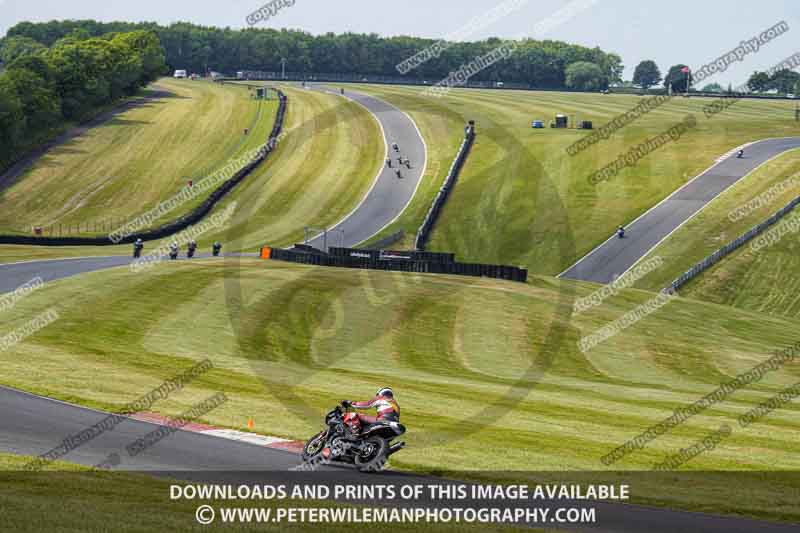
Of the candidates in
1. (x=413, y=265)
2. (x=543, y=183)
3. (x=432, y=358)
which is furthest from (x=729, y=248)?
(x=432, y=358)

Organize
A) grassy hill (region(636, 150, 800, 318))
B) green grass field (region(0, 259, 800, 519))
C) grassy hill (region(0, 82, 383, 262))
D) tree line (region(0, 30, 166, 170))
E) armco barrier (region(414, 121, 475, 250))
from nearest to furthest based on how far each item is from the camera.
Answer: green grass field (region(0, 259, 800, 519)) → grassy hill (region(636, 150, 800, 318)) → grassy hill (region(0, 82, 383, 262)) → armco barrier (region(414, 121, 475, 250)) → tree line (region(0, 30, 166, 170))

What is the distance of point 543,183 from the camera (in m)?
→ 102

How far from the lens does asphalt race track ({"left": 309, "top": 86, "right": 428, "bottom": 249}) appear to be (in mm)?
91000

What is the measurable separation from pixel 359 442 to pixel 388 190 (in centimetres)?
8437

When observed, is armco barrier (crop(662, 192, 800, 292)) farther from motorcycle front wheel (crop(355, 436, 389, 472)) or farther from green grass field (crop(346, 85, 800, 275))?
motorcycle front wheel (crop(355, 436, 389, 472))

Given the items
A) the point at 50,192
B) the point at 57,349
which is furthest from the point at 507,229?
the point at 57,349

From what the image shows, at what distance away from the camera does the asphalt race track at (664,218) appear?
79.8 meters

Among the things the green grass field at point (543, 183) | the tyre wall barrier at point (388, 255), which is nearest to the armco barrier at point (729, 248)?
the green grass field at point (543, 183)

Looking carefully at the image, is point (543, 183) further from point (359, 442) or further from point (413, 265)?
point (359, 442)

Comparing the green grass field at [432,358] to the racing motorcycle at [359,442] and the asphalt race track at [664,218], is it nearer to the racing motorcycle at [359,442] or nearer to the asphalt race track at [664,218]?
the racing motorcycle at [359,442]

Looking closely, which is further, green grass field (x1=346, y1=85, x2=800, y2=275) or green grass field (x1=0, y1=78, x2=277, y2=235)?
green grass field (x1=0, y1=78, x2=277, y2=235)

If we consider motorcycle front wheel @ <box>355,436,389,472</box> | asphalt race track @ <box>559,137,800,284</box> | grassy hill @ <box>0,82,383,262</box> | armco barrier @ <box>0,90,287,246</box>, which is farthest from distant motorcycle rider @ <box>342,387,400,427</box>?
armco barrier @ <box>0,90,287,246</box>

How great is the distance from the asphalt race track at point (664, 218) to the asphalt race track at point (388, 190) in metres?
19.9

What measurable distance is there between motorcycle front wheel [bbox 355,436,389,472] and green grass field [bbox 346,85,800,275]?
60164 mm
